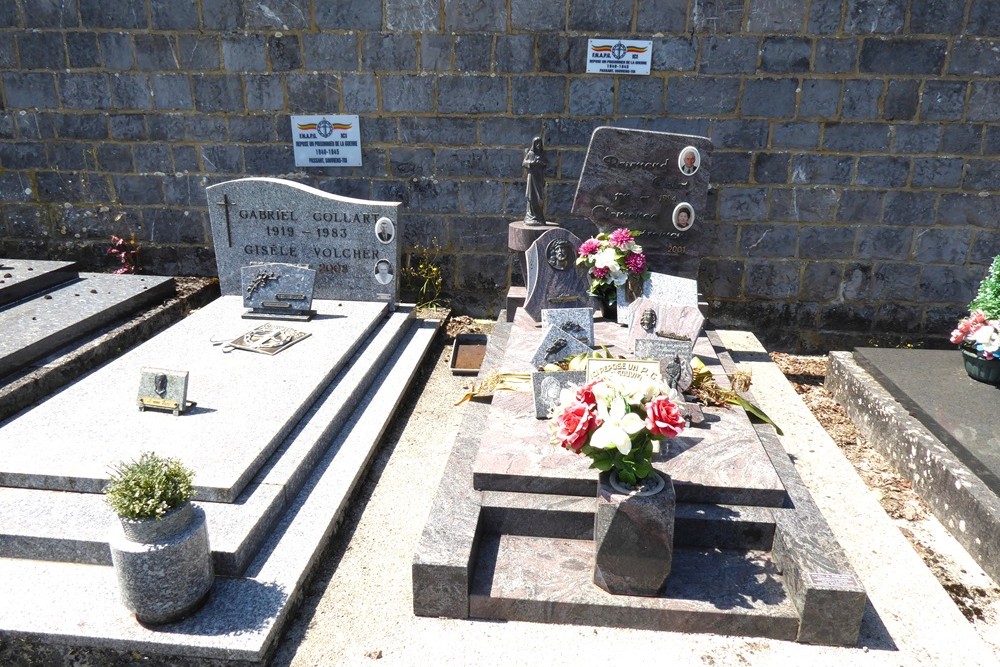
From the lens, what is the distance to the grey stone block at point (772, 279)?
648 centimetres

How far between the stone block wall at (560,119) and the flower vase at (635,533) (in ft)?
11.0

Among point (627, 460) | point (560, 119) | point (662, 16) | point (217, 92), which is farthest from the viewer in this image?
point (217, 92)

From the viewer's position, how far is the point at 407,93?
634 centimetres

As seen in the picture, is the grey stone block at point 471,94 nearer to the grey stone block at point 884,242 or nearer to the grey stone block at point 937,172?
the grey stone block at point 884,242

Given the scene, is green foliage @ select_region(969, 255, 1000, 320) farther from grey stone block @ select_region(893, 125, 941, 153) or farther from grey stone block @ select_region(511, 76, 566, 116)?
grey stone block @ select_region(511, 76, 566, 116)

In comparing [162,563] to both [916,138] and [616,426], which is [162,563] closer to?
[616,426]

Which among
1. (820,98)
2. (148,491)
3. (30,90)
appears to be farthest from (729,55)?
(30,90)

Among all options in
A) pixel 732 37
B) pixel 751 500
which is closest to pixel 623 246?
pixel 732 37

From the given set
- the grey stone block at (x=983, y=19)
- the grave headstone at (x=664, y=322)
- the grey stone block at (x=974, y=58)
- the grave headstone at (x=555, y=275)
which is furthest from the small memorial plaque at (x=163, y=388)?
the grey stone block at (x=983, y=19)

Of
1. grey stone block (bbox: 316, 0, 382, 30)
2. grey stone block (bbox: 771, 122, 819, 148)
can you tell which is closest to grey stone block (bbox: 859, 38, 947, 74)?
grey stone block (bbox: 771, 122, 819, 148)

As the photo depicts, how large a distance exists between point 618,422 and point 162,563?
1.82 m

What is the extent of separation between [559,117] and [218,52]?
3177 millimetres

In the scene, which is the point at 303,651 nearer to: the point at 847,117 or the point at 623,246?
the point at 623,246

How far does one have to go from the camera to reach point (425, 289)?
6.93 metres
